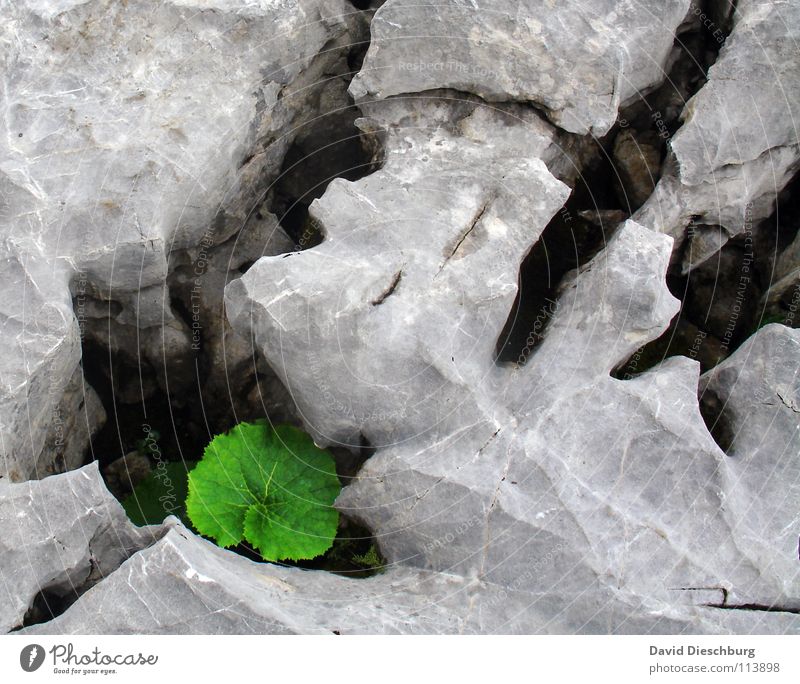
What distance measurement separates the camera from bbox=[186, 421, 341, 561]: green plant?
471 centimetres

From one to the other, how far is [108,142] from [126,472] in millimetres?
2202

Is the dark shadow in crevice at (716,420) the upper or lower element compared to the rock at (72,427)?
lower

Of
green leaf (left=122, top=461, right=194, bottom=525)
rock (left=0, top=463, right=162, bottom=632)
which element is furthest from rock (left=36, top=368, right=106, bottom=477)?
rock (left=0, top=463, right=162, bottom=632)

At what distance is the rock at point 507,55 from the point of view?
496 cm

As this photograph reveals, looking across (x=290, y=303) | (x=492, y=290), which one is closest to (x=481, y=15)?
(x=492, y=290)

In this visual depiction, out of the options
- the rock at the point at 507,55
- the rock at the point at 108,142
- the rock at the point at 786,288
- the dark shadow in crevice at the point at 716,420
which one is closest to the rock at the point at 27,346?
the rock at the point at 108,142

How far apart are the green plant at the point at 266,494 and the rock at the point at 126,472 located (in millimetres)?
841

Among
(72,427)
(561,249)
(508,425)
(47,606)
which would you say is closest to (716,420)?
(508,425)

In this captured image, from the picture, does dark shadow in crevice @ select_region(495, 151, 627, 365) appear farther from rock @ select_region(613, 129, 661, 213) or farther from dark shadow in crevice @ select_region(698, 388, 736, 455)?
dark shadow in crevice @ select_region(698, 388, 736, 455)

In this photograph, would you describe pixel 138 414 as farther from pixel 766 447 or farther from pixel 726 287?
pixel 726 287

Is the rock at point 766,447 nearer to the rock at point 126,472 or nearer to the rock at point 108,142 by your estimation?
the rock at point 108,142

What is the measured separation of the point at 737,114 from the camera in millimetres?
5168

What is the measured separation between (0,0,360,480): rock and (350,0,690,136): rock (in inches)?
24.0
